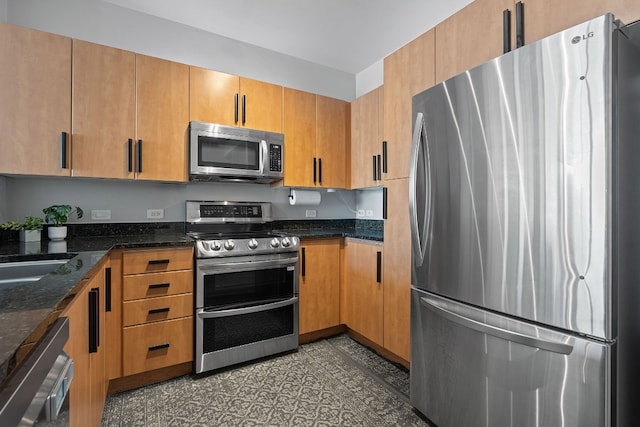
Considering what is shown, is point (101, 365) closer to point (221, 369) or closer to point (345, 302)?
point (221, 369)

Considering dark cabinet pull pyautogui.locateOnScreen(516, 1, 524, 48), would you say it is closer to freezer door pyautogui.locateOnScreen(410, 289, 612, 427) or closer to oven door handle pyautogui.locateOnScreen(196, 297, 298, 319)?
freezer door pyautogui.locateOnScreen(410, 289, 612, 427)

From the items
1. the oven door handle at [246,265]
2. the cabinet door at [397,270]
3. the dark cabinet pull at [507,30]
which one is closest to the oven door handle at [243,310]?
the oven door handle at [246,265]

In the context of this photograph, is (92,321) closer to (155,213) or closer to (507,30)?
(155,213)

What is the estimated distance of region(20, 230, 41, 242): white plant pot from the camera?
6.36ft

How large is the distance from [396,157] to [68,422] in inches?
81.0

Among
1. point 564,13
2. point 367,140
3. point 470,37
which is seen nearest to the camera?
point 564,13

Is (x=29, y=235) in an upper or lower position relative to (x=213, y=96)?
lower

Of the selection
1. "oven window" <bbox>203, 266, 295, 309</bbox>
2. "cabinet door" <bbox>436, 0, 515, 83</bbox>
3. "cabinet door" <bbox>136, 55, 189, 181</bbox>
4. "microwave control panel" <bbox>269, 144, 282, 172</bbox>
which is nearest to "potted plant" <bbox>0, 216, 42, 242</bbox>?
"cabinet door" <bbox>136, 55, 189, 181</bbox>

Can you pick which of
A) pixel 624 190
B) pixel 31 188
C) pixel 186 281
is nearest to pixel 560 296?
pixel 624 190

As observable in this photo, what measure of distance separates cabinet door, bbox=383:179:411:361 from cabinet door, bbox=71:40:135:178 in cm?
191

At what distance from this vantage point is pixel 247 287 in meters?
2.41

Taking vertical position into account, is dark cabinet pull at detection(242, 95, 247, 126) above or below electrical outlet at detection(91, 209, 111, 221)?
above

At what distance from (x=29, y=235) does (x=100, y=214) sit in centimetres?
49

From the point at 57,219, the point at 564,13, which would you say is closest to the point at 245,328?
the point at 57,219
